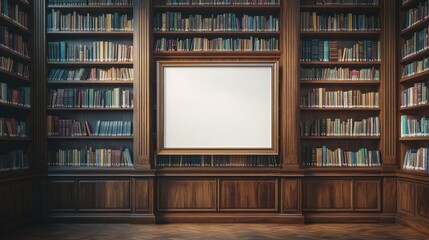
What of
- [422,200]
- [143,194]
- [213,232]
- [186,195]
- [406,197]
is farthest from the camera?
[186,195]

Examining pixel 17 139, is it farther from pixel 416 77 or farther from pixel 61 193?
pixel 416 77

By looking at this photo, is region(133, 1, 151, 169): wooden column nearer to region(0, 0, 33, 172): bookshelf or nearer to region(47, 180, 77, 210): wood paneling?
region(47, 180, 77, 210): wood paneling

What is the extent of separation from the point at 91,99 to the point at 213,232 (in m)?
2.46

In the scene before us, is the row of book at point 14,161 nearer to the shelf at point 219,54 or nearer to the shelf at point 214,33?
the shelf at point 219,54

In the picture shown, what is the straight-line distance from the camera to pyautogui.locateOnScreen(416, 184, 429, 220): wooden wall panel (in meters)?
6.26

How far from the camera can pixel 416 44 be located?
21.7 ft

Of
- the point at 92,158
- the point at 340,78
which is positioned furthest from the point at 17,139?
the point at 340,78

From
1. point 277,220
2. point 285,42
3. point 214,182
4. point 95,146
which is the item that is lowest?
point 277,220

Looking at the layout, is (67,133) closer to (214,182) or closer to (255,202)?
(214,182)

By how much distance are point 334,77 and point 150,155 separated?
274 cm

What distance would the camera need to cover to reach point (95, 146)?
7.40m

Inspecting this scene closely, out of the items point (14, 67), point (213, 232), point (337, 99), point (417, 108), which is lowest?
point (213, 232)

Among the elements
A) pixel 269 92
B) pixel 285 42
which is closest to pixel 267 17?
pixel 285 42

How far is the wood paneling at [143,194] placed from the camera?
707 centimetres
